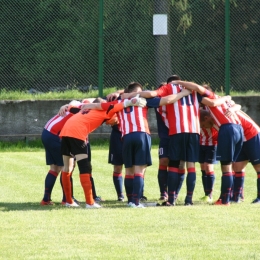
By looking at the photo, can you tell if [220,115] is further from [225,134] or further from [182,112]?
[182,112]

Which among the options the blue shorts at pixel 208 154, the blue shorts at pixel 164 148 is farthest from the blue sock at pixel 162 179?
the blue shorts at pixel 208 154

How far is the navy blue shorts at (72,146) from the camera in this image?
1007 centimetres

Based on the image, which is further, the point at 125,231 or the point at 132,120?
the point at 132,120

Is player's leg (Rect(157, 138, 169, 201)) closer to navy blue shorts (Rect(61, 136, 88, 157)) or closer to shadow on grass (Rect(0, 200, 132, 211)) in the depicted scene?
shadow on grass (Rect(0, 200, 132, 211))

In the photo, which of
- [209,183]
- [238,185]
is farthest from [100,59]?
[238,185]

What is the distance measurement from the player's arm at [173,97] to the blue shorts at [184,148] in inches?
17.5

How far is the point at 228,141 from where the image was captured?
10.3 metres

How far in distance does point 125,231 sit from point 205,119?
3305 millimetres

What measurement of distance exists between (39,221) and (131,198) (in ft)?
6.20

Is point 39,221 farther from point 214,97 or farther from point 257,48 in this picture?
point 257,48

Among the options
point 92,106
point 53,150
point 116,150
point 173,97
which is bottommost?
point 116,150

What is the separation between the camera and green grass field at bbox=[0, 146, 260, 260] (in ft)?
23.0

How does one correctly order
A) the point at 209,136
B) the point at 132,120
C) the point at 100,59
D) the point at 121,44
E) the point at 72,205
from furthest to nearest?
the point at 121,44 < the point at 100,59 < the point at 209,136 < the point at 72,205 < the point at 132,120

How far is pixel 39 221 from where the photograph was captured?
28.6 ft
